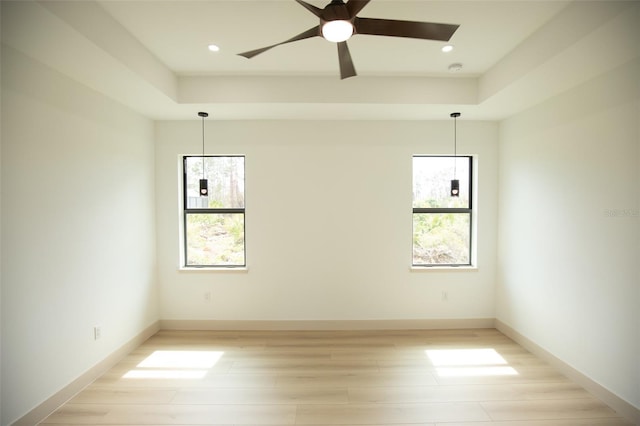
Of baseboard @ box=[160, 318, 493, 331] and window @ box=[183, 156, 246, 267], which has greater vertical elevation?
window @ box=[183, 156, 246, 267]

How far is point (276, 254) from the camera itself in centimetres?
362

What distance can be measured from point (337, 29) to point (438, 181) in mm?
2696

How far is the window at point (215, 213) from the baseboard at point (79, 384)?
1.01 meters

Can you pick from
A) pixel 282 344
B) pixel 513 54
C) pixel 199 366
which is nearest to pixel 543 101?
pixel 513 54

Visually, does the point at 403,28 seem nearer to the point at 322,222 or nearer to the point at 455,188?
the point at 455,188

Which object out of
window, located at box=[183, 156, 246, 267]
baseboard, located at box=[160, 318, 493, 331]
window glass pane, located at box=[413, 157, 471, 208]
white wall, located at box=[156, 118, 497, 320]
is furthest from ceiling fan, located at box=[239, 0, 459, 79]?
baseboard, located at box=[160, 318, 493, 331]

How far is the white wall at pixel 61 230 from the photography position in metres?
1.94

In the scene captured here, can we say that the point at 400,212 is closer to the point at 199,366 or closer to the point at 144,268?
Result: the point at 199,366

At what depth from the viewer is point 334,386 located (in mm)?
2475

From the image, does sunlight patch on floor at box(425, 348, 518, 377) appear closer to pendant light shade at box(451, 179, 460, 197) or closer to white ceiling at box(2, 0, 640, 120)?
pendant light shade at box(451, 179, 460, 197)

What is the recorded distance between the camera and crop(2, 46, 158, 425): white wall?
1.94 m

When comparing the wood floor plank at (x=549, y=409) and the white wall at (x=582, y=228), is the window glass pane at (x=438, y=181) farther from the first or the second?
the wood floor plank at (x=549, y=409)

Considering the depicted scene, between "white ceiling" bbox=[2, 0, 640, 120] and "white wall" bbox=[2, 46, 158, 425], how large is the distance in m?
0.28

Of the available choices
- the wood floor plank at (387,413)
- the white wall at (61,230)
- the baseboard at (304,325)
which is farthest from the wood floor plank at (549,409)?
→ the white wall at (61,230)
